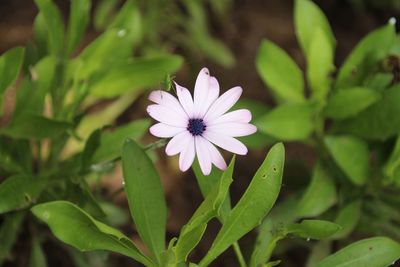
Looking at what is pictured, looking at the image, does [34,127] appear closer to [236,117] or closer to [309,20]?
[236,117]

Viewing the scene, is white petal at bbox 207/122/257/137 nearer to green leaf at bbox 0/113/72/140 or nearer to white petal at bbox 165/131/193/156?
white petal at bbox 165/131/193/156

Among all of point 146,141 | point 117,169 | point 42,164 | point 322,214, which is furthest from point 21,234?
point 322,214

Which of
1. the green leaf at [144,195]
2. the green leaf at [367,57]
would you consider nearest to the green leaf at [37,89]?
the green leaf at [144,195]

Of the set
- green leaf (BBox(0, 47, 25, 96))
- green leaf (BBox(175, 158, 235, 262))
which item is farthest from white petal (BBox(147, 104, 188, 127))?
green leaf (BBox(0, 47, 25, 96))

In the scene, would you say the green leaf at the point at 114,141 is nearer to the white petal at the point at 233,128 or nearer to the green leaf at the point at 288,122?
the green leaf at the point at 288,122

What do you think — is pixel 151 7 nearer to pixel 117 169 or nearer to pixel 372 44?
pixel 117 169
